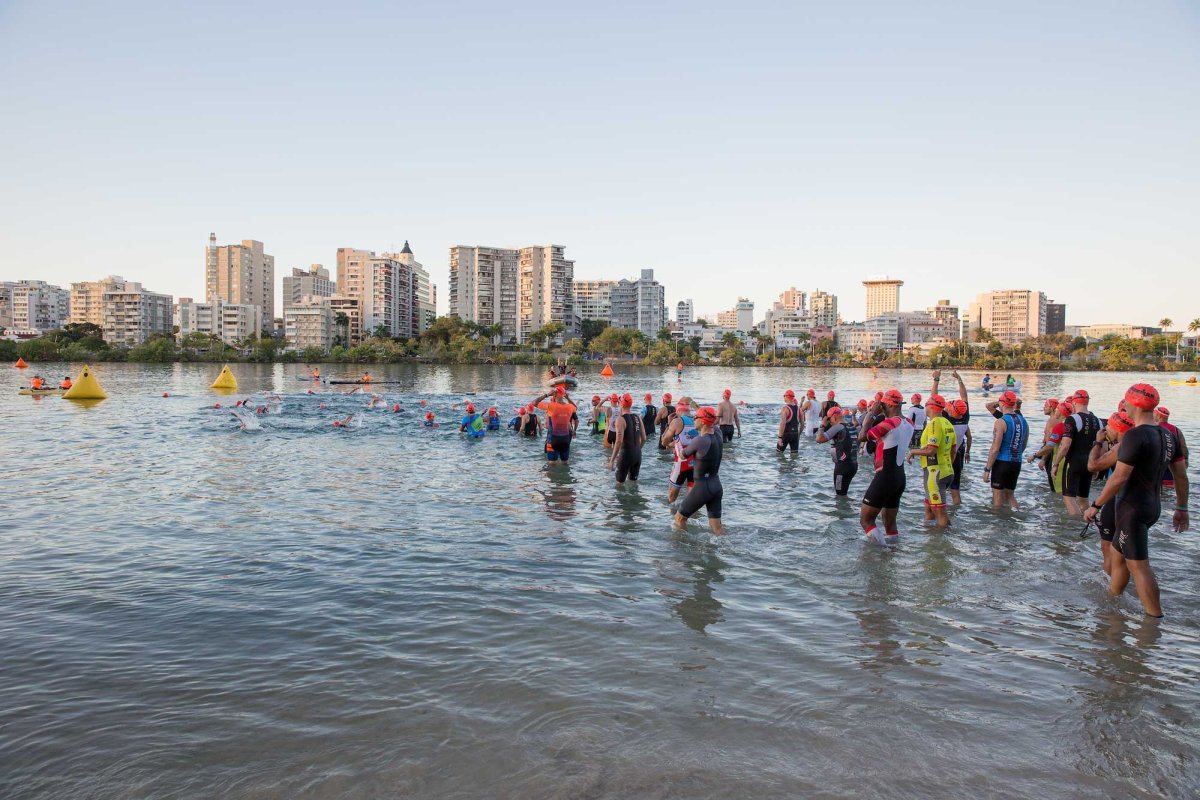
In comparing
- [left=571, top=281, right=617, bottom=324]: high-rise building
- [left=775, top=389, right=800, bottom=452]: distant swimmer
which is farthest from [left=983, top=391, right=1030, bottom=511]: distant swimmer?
[left=571, top=281, right=617, bottom=324]: high-rise building

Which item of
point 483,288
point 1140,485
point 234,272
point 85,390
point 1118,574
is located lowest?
point 1118,574

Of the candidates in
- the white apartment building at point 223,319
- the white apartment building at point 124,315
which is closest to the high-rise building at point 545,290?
the white apartment building at point 223,319

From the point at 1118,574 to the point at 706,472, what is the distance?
4.63 m

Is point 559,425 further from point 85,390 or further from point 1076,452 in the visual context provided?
point 85,390

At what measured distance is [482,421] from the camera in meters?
23.3

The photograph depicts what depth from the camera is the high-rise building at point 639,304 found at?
627 feet

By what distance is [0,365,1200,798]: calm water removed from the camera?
4773 mm

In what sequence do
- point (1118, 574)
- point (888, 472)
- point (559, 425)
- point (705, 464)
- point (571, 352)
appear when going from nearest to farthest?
point (1118, 574) < point (888, 472) < point (705, 464) < point (559, 425) < point (571, 352)

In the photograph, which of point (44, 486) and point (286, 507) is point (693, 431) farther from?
point (44, 486)

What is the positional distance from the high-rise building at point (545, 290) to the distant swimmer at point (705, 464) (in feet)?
539

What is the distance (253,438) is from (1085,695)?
74.8 ft

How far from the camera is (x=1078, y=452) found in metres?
11.5

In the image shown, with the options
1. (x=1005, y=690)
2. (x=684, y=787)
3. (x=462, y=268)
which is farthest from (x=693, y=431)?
(x=462, y=268)

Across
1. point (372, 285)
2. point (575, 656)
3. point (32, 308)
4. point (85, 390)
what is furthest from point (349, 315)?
point (575, 656)
